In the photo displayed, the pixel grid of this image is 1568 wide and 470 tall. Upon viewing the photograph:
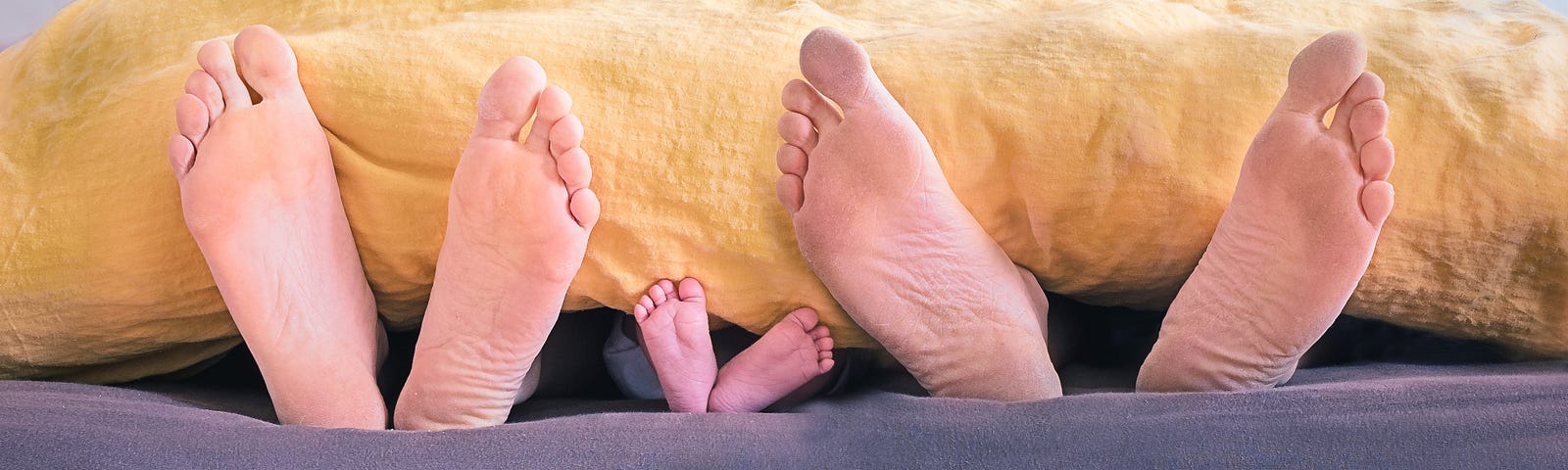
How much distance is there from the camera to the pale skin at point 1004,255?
604 millimetres

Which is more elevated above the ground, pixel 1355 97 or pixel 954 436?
pixel 1355 97

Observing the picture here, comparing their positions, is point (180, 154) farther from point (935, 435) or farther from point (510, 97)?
point (935, 435)

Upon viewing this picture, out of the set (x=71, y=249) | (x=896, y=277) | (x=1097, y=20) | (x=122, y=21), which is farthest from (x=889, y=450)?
(x=122, y=21)

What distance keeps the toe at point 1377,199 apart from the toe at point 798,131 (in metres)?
0.34

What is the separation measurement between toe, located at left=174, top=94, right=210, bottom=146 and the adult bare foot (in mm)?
383

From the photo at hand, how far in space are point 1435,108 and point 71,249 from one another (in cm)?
96

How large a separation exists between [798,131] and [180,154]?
1.33ft

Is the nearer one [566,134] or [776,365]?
[566,134]

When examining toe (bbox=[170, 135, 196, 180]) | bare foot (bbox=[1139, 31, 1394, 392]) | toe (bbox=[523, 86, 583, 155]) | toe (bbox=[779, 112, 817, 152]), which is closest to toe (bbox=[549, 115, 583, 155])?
toe (bbox=[523, 86, 583, 155])

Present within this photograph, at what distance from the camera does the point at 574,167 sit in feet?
2.06

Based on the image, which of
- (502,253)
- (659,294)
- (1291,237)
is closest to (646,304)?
(659,294)

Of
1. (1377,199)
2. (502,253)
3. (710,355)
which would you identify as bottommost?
(710,355)

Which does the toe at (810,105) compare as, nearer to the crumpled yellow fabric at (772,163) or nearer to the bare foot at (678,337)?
the crumpled yellow fabric at (772,163)

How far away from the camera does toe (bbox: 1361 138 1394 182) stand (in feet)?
1.93
